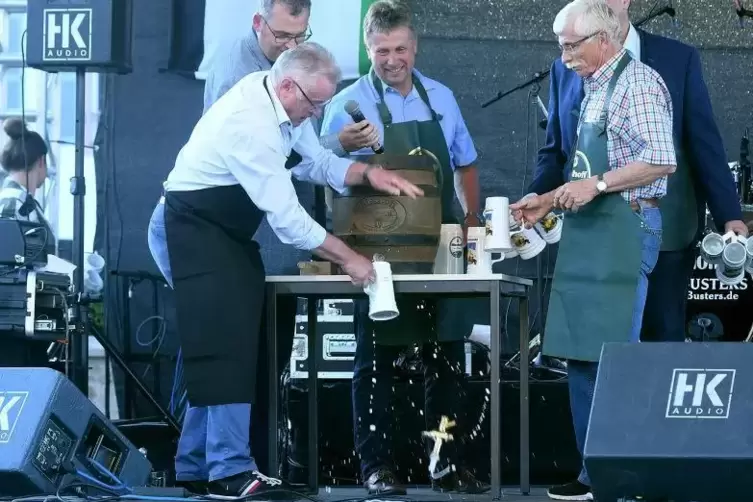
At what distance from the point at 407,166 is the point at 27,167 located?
278cm

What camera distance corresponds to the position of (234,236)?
4191 mm

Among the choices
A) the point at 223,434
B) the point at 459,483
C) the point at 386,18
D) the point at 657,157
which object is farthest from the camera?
the point at 386,18

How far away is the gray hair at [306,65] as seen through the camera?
13.4 ft

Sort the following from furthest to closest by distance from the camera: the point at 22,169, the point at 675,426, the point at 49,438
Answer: the point at 22,169 → the point at 49,438 → the point at 675,426

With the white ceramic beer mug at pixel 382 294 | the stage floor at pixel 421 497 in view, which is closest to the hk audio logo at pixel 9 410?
the stage floor at pixel 421 497

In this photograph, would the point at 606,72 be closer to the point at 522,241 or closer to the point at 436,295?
the point at 522,241

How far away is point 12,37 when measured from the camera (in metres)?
6.74

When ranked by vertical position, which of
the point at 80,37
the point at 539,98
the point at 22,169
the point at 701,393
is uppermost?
the point at 80,37

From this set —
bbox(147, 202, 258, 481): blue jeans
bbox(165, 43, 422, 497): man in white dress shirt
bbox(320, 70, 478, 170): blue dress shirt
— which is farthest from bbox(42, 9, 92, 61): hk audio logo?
bbox(165, 43, 422, 497): man in white dress shirt

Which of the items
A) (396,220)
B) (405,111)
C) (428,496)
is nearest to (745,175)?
(405,111)

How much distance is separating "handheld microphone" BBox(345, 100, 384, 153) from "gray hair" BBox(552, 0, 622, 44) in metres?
0.72

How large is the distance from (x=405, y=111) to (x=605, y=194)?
3.13 feet

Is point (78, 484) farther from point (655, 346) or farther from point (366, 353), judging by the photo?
point (655, 346)

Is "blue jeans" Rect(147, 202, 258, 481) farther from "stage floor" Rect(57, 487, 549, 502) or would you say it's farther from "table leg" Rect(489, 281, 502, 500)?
"table leg" Rect(489, 281, 502, 500)
